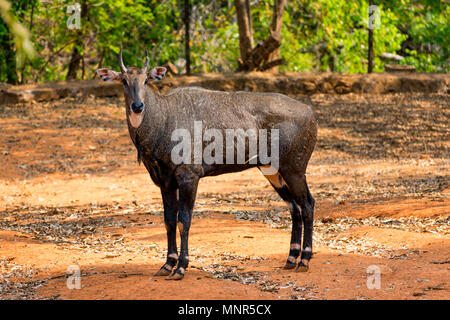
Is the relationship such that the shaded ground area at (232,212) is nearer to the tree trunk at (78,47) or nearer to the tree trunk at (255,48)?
the tree trunk at (255,48)

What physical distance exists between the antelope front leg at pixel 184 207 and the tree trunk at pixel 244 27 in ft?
44.6

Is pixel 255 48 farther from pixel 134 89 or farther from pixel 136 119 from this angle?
pixel 134 89

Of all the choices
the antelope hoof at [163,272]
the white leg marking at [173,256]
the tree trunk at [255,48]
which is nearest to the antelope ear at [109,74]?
the white leg marking at [173,256]

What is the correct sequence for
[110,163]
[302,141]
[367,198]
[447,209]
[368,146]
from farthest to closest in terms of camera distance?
[368,146] < [110,163] < [367,198] < [447,209] < [302,141]

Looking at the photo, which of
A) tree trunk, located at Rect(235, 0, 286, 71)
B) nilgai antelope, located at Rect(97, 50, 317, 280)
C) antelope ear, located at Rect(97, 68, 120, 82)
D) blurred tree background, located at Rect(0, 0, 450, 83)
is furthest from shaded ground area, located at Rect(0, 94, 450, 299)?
blurred tree background, located at Rect(0, 0, 450, 83)

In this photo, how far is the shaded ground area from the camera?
6.73 metres

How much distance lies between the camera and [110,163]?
15625 mm

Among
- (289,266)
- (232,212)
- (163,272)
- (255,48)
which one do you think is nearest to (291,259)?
(289,266)

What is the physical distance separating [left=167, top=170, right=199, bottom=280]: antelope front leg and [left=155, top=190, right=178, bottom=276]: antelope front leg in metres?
0.16

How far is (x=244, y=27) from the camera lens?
788 inches

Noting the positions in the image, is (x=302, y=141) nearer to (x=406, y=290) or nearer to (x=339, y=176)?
(x=406, y=290)

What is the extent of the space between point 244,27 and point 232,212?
1015cm

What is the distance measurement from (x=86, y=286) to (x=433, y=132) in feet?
41.8

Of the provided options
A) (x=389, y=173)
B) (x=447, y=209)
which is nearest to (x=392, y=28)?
(x=389, y=173)
